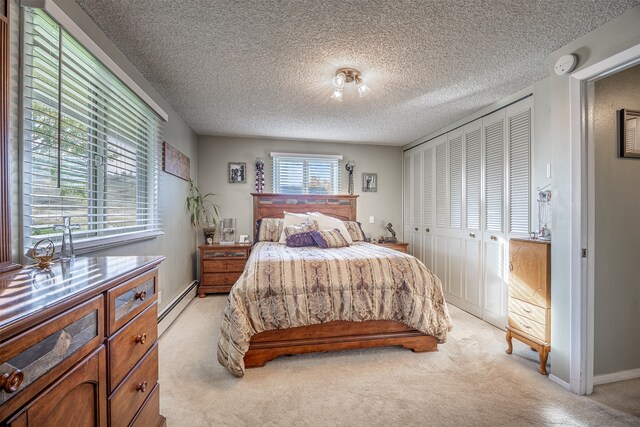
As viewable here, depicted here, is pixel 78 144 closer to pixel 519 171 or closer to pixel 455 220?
pixel 519 171

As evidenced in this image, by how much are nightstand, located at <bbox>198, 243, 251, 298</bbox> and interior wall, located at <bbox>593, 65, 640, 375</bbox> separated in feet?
12.4

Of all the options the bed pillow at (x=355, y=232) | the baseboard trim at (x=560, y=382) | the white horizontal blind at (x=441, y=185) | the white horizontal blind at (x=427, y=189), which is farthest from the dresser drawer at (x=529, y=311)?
the bed pillow at (x=355, y=232)

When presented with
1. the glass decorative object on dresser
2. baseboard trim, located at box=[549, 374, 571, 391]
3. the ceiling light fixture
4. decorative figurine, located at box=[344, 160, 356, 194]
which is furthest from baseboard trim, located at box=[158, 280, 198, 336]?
baseboard trim, located at box=[549, 374, 571, 391]

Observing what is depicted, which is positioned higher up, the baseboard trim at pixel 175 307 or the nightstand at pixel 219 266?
the nightstand at pixel 219 266

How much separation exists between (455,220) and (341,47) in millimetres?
2748

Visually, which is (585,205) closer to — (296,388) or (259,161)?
(296,388)

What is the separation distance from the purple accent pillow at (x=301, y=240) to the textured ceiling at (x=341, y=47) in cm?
153

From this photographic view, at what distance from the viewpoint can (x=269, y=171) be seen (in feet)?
16.0

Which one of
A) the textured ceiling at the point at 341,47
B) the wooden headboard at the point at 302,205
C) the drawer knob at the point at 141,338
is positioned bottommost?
the drawer knob at the point at 141,338

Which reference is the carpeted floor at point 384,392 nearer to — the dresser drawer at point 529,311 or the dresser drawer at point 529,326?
the dresser drawer at point 529,326

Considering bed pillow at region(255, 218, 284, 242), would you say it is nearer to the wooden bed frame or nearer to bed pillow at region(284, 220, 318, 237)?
bed pillow at region(284, 220, 318, 237)

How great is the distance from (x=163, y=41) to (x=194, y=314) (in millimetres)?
2823

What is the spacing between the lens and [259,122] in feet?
13.1

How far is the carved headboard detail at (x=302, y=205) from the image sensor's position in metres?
4.68
